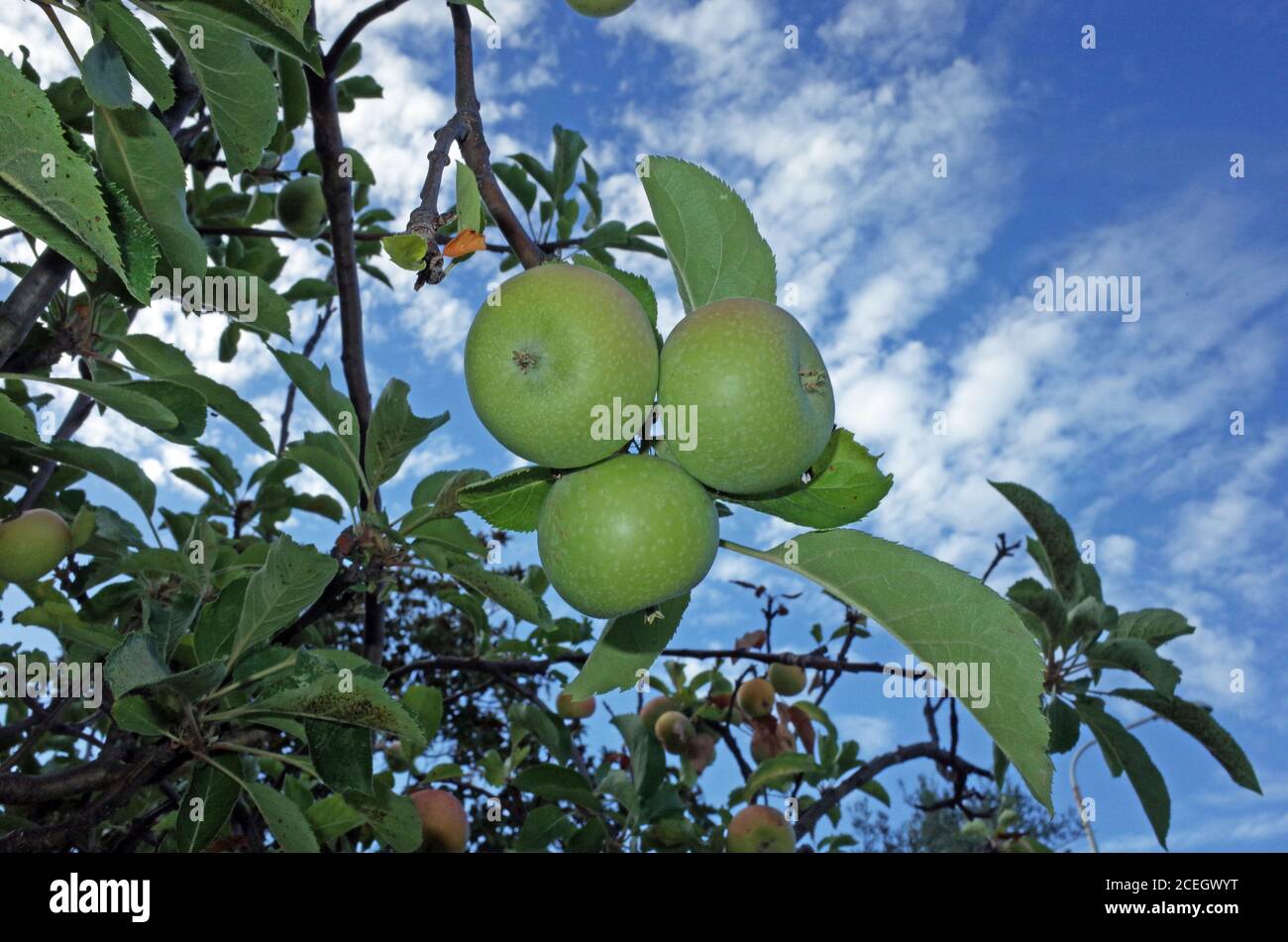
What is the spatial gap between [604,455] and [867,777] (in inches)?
92.5

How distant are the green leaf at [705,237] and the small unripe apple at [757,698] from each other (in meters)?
3.12

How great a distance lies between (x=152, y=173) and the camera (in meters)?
1.63

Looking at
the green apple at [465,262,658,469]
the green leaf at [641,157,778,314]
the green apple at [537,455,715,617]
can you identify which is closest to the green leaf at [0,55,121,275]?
the green apple at [465,262,658,469]

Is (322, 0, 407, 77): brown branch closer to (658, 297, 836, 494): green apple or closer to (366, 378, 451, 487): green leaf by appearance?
(366, 378, 451, 487): green leaf

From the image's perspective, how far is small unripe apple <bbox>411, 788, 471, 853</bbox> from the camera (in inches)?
114

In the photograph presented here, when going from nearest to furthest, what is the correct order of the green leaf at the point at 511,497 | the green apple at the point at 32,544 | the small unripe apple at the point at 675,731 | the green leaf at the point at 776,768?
1. the green leaf at the point at 511,497
2. the green apple at the point at 32,544
3. the green leaf at the point at 776,768
4. the small unripe apple at the point at 675,731

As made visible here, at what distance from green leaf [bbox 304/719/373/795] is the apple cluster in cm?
89

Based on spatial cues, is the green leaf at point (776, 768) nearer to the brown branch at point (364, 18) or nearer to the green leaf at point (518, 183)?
the green leaf at point (518, 183)

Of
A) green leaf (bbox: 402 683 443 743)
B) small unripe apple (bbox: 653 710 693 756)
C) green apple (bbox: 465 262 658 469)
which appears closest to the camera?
green apple (bbox: 465 262 658 469)

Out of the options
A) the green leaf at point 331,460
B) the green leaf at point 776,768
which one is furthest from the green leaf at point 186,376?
the green leaf at point 776,768

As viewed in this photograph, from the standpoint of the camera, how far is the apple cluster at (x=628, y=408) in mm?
996

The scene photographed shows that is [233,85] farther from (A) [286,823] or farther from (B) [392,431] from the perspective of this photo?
(A) [286,823]

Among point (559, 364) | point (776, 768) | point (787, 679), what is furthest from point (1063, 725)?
point (559, 364)

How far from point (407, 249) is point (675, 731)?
3423mm
